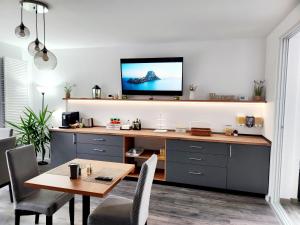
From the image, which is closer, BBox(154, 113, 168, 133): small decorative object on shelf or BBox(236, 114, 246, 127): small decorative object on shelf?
BBox(236, 114, 246, 127): small decorative object on shelf

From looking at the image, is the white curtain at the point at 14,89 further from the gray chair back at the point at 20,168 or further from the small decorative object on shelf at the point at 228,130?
the small decorative object on shelf at the point at 228,130

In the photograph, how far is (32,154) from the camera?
7.81ft

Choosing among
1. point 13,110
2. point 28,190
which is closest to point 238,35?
point 28,190

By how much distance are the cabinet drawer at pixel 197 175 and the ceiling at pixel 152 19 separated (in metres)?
2.05

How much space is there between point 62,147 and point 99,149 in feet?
2.50

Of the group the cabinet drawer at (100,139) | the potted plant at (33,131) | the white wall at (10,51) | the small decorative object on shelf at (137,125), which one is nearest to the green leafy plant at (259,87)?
the small decorative object on shelf at (137,125)

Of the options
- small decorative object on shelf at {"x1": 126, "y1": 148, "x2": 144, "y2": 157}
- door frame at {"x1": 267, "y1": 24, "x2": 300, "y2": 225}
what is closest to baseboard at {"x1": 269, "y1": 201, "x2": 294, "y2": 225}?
door frame at {"x1": 267, "y1": 24, "x2": 300, "y2": 225}

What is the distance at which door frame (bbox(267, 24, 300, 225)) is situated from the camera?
2768 mm

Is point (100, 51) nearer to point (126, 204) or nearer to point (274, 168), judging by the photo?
point (126, 204)

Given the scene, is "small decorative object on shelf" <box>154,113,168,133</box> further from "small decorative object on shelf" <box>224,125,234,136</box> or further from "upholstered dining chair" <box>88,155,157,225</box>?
"upholstered dining chair" <box>88,155,157,225</box>

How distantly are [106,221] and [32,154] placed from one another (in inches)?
46.8

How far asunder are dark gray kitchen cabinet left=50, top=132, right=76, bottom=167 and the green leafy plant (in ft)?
10.4

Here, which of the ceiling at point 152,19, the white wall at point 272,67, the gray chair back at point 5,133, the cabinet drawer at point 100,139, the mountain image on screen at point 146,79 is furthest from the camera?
the mountain image on screen at point 146,79

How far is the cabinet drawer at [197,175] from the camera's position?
10.7 ft
